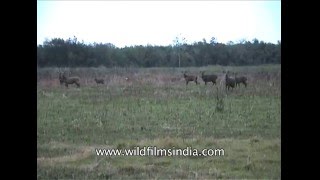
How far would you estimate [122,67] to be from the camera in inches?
323

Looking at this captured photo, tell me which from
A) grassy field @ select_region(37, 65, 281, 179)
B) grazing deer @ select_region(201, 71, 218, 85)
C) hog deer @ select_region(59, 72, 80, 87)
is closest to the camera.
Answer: grassy field @ select_region(37, 65, 281, 179)

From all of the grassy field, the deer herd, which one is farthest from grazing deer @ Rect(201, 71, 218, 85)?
the grassy field

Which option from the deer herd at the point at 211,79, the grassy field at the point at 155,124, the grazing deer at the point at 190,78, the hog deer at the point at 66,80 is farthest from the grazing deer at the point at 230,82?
the hog deer at the point at 66,80

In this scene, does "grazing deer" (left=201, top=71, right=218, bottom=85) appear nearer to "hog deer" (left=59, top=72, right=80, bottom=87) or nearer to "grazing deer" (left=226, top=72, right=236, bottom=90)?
"grazing deer" (left=226, top=72, right=236, bottom=90)

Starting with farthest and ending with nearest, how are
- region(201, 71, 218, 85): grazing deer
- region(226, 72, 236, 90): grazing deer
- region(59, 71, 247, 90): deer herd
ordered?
1. region(201, 71, 218, 85): grazing deer
2. region(226, 72, 236, 90): grazing deer
3. region(59, 71, 247, 90): deer herd

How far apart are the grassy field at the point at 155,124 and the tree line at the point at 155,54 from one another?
212mm

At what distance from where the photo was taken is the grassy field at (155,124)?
4.92 meters

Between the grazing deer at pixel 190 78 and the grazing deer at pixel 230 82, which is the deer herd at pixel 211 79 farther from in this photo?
the grazing deer at pixel 190 78

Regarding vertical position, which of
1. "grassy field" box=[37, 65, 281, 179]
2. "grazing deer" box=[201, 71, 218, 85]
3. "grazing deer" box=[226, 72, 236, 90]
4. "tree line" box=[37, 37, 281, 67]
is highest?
"tree line" box=[37, 37, 281, 67]

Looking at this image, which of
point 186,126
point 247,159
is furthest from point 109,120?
point 247,159

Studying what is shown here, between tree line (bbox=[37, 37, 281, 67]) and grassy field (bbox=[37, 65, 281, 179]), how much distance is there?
0.70 ft

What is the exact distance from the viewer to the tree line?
667 centimetres
